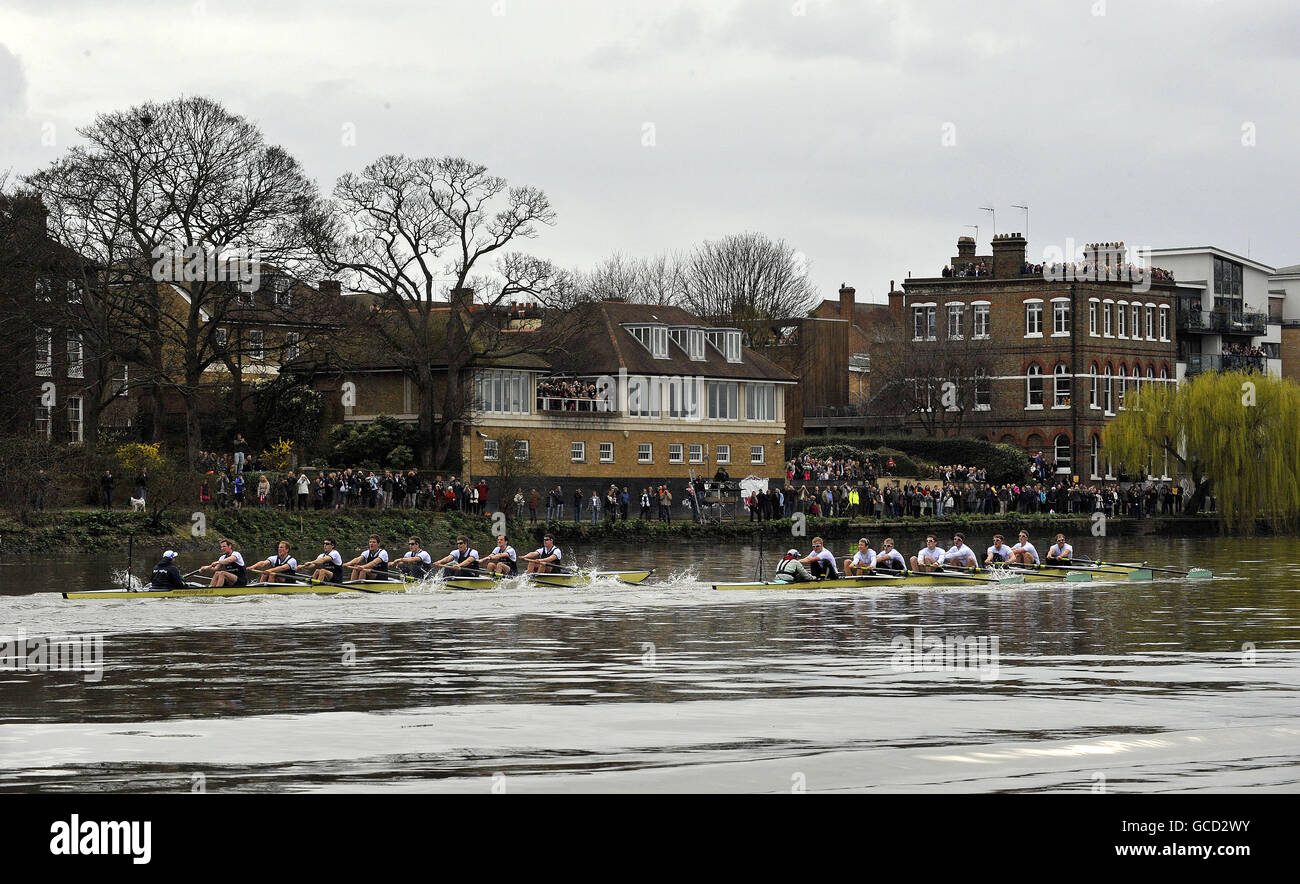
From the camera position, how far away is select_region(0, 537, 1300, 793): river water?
12.8 meters

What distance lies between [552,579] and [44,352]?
2717 centimetres

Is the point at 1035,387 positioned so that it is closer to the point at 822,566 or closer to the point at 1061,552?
the point at 1061,552

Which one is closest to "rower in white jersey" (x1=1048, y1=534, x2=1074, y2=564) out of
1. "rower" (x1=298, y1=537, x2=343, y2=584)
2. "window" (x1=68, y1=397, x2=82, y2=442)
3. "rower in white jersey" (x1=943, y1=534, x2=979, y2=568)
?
"rower in white jersey" (x1=943, y1=534, x2=979, y2=568)

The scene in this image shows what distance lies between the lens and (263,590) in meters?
31.5

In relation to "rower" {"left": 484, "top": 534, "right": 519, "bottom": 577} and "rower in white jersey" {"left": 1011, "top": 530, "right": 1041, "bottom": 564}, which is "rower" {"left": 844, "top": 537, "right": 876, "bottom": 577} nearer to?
"rower in white jersey" {"left": 1011, "top": 530, "right": 1041, "bottom": 564}

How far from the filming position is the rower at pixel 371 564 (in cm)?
3372

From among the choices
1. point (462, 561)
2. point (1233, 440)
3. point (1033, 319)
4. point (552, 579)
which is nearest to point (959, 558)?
point (552, 579)

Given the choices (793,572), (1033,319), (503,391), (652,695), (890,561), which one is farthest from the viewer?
(1033,319)

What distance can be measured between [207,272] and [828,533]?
25429 mm

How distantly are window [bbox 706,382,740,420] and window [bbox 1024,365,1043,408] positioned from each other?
59.7 feet

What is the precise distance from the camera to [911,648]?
24.0 meters

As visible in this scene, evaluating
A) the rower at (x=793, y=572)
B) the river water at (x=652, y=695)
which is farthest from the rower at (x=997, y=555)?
the rower at (x=793, y=572)

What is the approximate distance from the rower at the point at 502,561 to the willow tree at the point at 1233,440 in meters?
39.9

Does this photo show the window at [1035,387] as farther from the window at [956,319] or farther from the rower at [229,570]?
the rower at [229,570]
